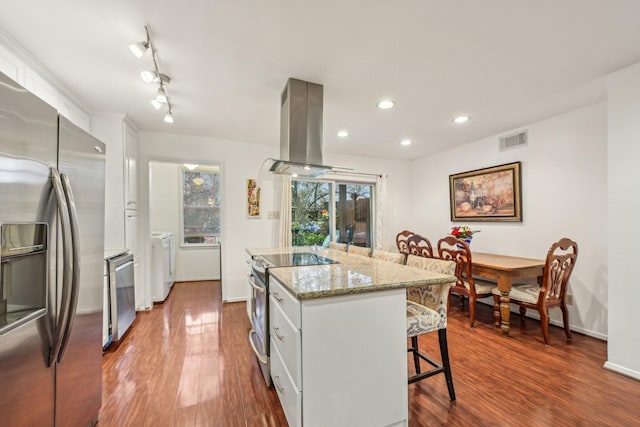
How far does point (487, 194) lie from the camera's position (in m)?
3.73

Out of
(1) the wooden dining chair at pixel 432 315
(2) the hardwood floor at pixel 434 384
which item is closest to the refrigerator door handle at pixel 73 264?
(2) the hardwood floor at pixel 434 384

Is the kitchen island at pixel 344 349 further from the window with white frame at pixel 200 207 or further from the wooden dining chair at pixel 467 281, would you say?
the window with white frame at pixel 200 207

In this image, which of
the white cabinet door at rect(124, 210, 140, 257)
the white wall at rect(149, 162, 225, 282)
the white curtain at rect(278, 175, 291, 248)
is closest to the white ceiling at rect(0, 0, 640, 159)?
the white cabinet door at rect(124, 210, 140, 257)

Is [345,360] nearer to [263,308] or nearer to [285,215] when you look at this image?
[263,308]

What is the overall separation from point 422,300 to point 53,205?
2.16 meters

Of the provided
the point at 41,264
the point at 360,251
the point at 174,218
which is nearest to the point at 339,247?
the point at 360,251

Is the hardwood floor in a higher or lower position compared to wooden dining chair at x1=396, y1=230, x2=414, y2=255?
lower

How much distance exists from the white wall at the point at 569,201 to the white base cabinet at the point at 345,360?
8.61 feet

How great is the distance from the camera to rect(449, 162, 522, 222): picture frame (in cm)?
340

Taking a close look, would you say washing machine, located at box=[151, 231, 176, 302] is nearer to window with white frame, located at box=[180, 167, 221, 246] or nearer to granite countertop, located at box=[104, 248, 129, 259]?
granite countertop, located at box=[104, 248, 129, 259]

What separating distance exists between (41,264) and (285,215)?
10.3 ft

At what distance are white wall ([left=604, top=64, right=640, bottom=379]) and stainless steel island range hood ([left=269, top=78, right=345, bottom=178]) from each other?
2.32 m

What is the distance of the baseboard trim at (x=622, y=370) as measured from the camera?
6.48 feet

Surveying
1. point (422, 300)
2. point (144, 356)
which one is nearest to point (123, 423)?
point (144, 356)
